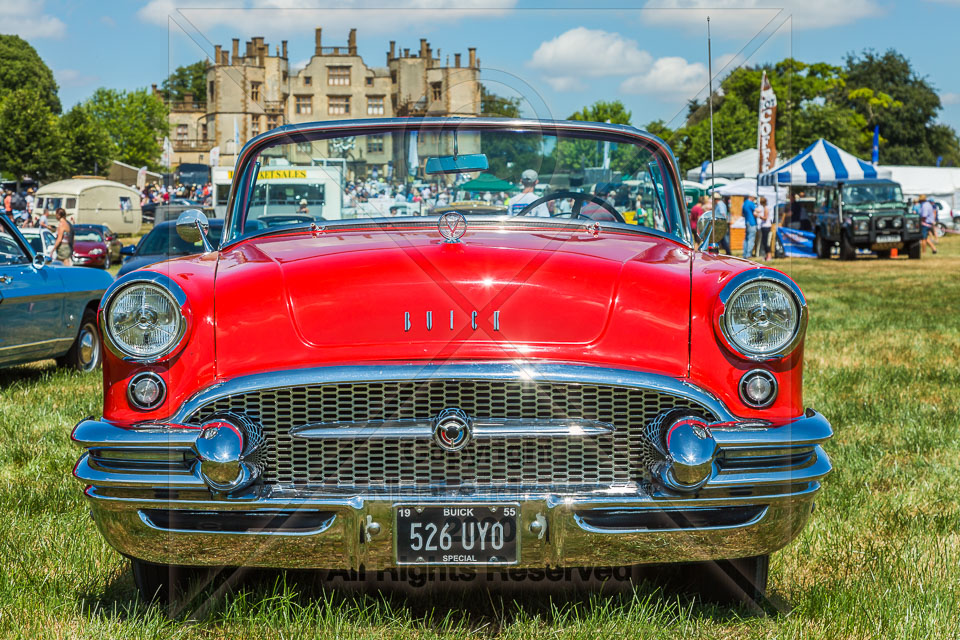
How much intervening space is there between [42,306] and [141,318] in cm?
535

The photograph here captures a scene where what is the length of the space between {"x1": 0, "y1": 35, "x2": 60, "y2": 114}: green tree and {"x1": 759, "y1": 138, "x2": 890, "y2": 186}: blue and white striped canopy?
60.8 meters

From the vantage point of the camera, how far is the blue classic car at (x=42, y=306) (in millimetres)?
7250

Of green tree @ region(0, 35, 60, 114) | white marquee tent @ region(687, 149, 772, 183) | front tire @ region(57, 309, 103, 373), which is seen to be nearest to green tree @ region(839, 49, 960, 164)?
white marquee tent @ region(687, 149, 772, 183)

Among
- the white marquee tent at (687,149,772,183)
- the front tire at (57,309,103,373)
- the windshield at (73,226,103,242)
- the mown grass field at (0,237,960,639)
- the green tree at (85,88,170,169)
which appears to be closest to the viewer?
the mown grass field at (0,237,960,639)

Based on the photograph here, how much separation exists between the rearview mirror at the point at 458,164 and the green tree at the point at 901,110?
74.0 meters

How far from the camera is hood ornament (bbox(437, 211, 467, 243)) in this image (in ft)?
10.5

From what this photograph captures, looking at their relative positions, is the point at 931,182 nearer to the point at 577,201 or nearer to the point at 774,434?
the point at 577,201

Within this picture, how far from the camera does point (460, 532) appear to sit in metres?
2.59

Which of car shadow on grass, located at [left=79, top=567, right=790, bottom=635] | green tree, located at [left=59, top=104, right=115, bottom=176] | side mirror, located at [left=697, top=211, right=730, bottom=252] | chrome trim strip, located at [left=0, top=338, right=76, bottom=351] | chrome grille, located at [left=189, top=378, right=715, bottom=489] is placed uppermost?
green tree, located at [left=59, top=104, right=115, bottom=176]

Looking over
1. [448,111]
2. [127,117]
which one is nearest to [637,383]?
[448,111]

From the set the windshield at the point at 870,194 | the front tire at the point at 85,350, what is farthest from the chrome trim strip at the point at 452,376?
the windshield at the point at 870,194

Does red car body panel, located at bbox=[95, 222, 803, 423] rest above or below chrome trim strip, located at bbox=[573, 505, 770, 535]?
above

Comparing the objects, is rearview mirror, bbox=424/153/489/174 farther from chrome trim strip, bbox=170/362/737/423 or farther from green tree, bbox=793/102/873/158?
green tree, bbox=793/102/873/158

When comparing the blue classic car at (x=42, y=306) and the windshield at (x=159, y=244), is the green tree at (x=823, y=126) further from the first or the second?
the blue classic car at (x=42, y=306)
